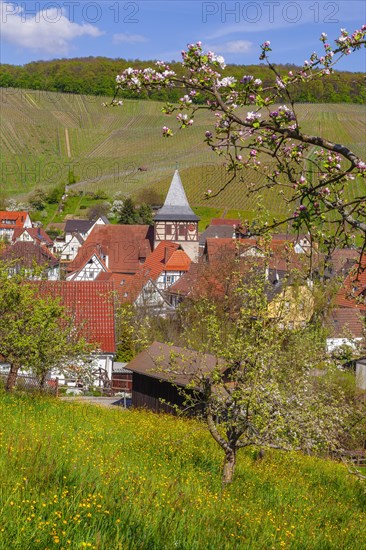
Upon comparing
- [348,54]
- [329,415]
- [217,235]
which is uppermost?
[217,235]

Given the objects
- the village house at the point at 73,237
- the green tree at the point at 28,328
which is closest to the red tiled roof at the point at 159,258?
the village house at the point at 73,237

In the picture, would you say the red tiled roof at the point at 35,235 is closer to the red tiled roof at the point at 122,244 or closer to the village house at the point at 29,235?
the village house at the point at 29,235

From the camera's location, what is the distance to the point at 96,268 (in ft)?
218

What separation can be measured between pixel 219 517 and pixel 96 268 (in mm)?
60596

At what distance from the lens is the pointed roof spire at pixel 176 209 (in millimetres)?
77019

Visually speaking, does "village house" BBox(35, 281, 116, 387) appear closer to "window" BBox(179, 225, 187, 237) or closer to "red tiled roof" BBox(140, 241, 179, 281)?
"red tiled roof" BBox(140, 241, 179, 281)

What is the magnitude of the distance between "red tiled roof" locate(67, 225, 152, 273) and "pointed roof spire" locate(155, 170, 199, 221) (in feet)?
8.73

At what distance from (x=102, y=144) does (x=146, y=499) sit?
141 meters

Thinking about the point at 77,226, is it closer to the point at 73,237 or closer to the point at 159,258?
the point at 73,237

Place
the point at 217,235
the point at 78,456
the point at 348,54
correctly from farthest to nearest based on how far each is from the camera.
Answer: the point at 217,235
the point at 78,456
the point at 348,54

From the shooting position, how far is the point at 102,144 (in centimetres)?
14362

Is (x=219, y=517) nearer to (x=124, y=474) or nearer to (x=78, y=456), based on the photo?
(x=124, y=474)

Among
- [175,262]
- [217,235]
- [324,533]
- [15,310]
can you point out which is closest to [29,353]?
[15,310]

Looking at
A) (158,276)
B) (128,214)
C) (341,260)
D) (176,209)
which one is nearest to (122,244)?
(176,209)
